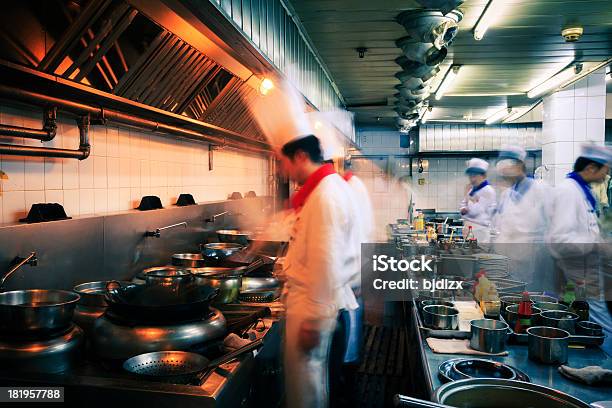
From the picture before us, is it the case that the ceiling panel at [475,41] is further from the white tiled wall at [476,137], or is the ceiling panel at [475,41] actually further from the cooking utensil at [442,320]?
the white tiled wall at [476,137]

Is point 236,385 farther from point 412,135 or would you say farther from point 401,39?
point 412,135

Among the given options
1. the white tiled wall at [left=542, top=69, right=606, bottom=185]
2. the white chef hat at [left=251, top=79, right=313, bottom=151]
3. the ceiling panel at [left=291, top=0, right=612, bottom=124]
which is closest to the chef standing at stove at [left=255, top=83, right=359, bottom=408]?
the white chef hat at [left=251, top=79, right=313, bottom=151]

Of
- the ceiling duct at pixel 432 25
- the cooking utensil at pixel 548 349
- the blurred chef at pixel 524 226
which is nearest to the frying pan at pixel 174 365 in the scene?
the cooking utensil at pixel 548 349

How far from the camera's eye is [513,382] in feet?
5.23

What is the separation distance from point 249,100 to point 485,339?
3289 mm

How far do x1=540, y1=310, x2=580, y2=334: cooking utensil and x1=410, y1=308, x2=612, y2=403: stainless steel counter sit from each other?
14cm

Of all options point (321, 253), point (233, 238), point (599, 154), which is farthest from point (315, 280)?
point (599, 154)

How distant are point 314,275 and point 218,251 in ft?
4.43

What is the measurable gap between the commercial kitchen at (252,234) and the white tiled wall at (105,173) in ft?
0.05

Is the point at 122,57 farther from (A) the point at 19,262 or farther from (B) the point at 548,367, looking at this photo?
(B) the point at 548,367

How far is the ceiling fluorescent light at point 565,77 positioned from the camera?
20.2ft

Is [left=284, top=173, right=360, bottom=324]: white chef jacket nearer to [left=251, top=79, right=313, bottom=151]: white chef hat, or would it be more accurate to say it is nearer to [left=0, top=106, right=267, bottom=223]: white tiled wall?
[left=251, top=79, right=313, bottom=151]: white chef hat

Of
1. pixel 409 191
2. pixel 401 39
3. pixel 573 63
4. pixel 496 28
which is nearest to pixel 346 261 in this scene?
pixel 401 39

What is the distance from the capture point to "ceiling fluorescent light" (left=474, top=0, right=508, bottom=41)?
380 centimetres
